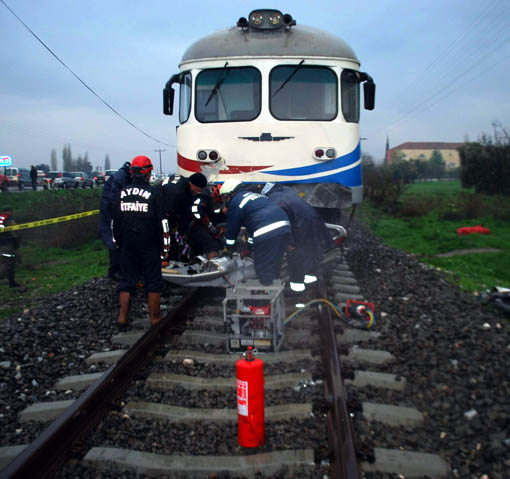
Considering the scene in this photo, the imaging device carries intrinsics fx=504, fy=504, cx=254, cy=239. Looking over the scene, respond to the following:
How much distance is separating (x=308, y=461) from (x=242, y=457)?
1.44ft

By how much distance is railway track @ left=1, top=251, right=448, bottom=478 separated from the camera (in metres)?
3.21

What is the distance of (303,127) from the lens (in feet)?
25.8

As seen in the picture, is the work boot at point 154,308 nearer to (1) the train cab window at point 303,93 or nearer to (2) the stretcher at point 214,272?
(2) the stretcher at point 214,272

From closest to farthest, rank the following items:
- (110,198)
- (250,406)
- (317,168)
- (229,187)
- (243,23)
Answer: (250,406)
(229,187)
(110,198)
(317,168)
(243,23)

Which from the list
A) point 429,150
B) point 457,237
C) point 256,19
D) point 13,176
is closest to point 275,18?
point 256,19

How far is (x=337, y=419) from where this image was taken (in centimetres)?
356

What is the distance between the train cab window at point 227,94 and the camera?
7.96 meters

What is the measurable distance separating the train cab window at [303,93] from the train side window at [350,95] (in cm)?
15

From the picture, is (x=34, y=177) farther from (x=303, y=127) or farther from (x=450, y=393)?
(x=450, y=393)

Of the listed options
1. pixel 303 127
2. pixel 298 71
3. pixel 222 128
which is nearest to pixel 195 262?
pixel 222 128

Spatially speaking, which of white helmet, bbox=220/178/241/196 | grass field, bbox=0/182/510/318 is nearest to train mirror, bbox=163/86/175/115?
white helmet, bbox=220/178/241/196

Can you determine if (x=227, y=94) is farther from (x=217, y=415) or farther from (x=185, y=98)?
(x=217, y=415)

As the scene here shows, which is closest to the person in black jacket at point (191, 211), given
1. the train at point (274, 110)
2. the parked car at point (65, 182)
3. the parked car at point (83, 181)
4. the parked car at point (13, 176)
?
the train at point (274, 110)

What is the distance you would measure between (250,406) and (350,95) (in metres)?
6.14
